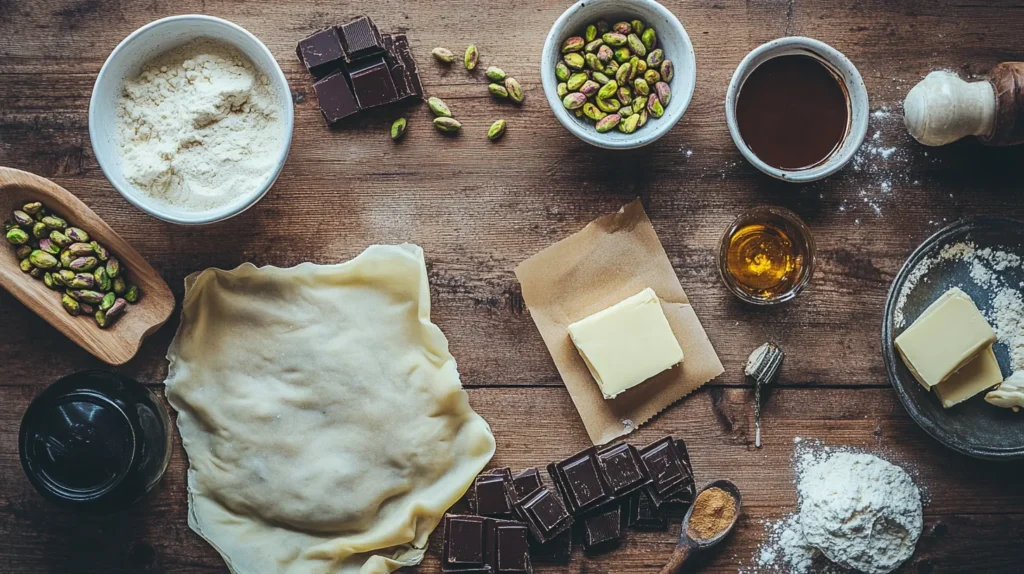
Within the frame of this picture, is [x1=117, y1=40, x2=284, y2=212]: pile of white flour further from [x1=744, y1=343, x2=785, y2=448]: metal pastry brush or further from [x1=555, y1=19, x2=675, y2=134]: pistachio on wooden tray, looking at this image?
[x1=744, y1=343, x2=785, y2=448]: metal pastry brush

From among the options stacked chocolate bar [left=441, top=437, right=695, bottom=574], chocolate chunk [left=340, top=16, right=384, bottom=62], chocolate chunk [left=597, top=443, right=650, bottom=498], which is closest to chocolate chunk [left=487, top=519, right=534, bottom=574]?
stacked chocolate bar [left=441, top=437, right=695, bottom=574]

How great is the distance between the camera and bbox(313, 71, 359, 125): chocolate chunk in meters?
1.64

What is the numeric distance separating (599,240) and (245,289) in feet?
2.71

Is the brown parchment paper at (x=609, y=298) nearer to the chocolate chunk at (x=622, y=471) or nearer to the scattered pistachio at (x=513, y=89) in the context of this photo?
the chocolate chunk at (x=622, y=471)

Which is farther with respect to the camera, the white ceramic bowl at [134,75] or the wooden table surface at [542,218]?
the wooden table surface at [542,218]

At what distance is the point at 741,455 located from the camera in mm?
1734

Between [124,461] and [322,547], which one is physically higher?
[124,461]

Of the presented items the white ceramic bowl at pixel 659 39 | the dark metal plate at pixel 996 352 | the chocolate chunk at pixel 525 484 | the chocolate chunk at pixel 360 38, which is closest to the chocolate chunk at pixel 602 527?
the chocolate chunk at pixel 525 484

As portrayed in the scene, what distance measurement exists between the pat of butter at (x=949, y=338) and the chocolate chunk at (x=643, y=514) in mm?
660

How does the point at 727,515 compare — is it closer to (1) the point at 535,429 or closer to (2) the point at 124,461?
(1) the point at 535,429

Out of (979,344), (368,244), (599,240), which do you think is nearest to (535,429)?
(599,240)

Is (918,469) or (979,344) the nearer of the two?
(979,344)

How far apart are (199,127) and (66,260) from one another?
40 cm

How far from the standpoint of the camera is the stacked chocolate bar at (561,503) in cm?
165
